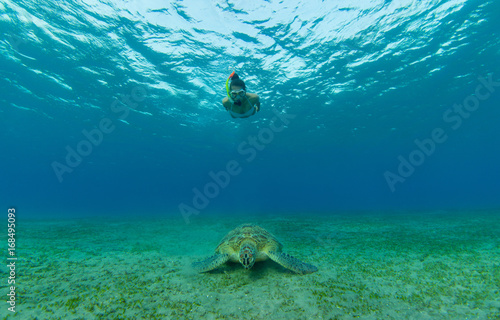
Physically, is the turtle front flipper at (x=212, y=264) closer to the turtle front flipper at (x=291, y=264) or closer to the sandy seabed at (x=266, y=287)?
the sandy seabed at (x=266, y=287)

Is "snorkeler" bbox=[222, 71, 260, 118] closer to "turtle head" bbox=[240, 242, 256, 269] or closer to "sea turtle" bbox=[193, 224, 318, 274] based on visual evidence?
"sea turtle" bbox=[193, 224, 318, 274]

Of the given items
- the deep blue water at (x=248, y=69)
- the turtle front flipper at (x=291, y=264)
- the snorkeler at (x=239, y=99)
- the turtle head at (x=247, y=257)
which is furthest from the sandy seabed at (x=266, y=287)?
the deep blue water at (x=248, y=69)

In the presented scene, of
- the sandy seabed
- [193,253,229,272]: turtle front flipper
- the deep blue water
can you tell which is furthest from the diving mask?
the deep blue water

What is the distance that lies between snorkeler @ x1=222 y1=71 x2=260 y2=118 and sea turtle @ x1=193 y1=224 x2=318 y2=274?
381cm

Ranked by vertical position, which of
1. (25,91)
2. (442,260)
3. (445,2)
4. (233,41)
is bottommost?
(442,260)

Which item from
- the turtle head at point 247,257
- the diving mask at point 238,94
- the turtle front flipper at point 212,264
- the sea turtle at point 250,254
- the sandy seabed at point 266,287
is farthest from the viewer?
the diving mask at point 238,94

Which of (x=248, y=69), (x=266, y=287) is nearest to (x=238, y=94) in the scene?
(x=266, y=287)

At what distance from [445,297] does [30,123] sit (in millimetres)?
45908

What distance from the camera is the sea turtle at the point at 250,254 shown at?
4.59 metres

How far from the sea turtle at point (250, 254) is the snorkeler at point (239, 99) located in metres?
3.81

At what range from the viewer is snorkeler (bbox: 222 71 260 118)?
6152mm

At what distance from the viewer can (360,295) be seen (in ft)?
12.6

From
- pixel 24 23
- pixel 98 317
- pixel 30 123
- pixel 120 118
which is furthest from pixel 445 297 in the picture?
pixel 30 123

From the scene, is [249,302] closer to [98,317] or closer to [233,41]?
[98,317]
